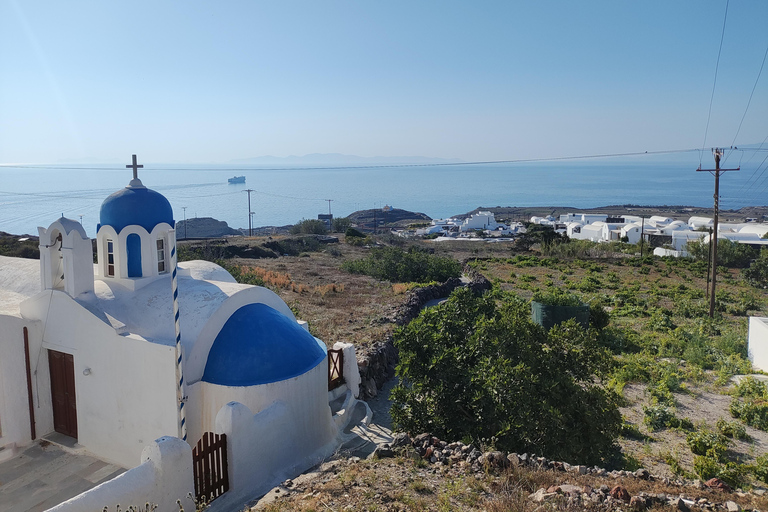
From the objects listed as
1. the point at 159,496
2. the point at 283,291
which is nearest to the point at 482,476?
the point at 159,496

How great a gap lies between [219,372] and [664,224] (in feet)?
248

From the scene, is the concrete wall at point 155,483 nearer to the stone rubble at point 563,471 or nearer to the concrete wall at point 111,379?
the concrete wall at point 111,379

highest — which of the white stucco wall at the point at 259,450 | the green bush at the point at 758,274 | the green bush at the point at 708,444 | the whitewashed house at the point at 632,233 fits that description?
the white stucco wall at the point at 259,450

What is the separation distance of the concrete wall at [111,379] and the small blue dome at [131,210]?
1619mm

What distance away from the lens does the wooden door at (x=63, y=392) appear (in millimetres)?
9648

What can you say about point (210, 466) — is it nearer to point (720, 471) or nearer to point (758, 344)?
point (720, 471)

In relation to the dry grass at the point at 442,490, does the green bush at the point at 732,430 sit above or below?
below

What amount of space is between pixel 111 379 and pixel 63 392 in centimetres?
161

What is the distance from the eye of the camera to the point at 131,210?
32.3 ft

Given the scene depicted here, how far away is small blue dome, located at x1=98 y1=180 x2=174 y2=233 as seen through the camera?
388 inches

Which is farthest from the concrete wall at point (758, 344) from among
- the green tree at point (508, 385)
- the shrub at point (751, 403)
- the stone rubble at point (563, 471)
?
the green tree at point (508, 385)

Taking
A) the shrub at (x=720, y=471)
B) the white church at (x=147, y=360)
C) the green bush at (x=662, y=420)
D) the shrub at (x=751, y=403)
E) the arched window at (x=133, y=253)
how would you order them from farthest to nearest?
the shrub at (x=751, y=403) < the green bush at (x=662, y=420) < the arched window at (x=133, y=253) < the shrub at (x=720, y=471) < the white church at (x=147, y=360)

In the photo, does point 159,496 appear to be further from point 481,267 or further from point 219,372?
point 481,267

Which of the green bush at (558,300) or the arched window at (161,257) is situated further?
the green bush at (558,300)
